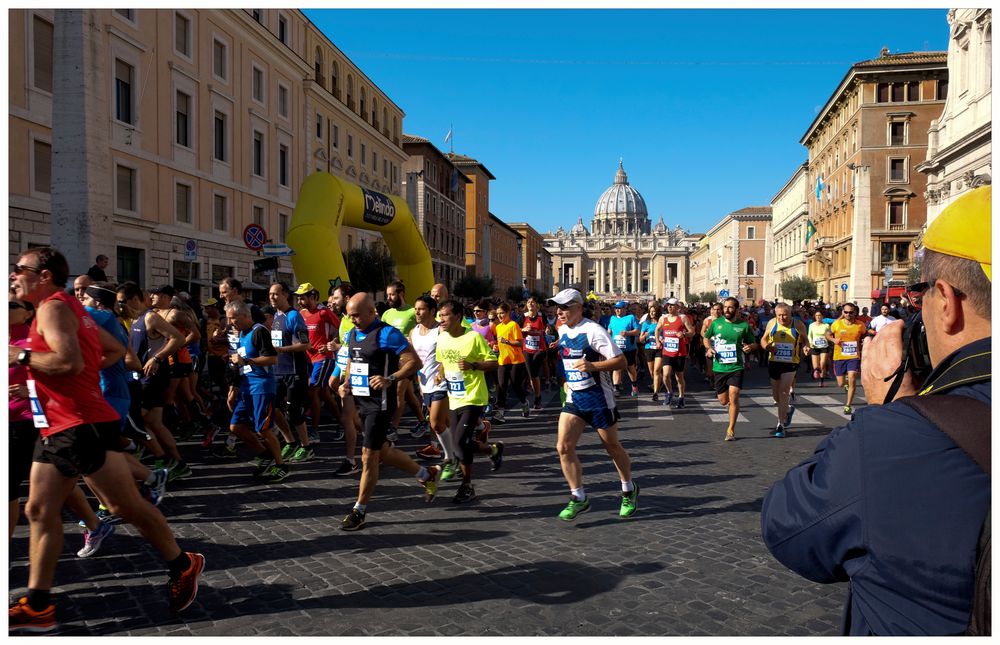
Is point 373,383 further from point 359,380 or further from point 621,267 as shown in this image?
point 621,267

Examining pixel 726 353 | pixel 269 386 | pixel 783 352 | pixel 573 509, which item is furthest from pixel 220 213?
pixel 573 509

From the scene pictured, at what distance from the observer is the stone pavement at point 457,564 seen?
3900 millimetres

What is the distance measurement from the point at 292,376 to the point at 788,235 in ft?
286

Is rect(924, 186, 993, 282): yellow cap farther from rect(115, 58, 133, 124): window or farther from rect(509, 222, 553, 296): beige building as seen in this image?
rect(509, 222, 553, 296): beige building

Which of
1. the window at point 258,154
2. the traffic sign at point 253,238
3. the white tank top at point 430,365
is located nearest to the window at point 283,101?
the window at point 258,154

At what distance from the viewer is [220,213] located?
27750 millimetres

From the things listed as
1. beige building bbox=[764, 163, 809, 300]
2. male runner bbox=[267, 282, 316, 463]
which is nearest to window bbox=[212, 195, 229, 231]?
male runner bbox=[267, 282, 316, 463]

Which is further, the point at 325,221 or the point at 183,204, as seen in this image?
the point at 183,204

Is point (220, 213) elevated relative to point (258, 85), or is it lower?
lower

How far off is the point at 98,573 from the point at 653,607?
327cm

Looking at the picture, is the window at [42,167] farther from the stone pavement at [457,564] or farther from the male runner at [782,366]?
the male runner at [782,366]

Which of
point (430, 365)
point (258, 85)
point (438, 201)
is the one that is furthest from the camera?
point (438, 201)

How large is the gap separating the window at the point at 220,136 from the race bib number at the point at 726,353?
22253 mm

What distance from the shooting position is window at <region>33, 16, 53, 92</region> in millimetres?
18172
